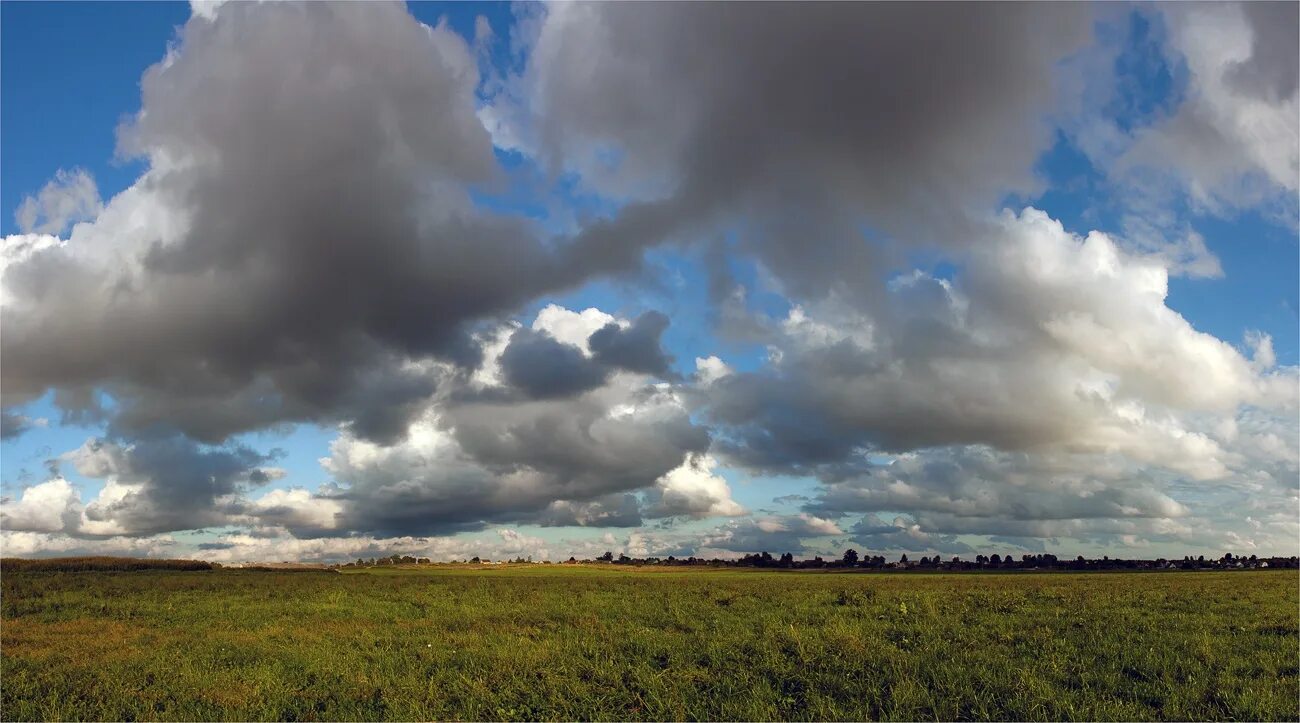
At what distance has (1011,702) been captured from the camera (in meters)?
12.1

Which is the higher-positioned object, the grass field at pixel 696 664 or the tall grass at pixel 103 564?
the grass field at pixel 696 664

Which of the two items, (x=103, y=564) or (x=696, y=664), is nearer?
(x=696, y=664)

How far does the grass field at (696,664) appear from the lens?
12.7m

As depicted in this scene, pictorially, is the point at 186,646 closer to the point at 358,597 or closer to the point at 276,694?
the point at 276,694

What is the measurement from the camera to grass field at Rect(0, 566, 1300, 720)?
12.7 m

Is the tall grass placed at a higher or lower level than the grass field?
lower

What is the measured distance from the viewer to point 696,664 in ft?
51.1

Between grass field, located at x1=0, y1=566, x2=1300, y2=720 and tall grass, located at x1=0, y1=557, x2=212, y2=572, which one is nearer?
grass field, located at x1=0, y1=566, x2=1300, y2=720

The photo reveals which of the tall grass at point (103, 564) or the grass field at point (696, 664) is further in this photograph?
the tall grass at point (103, 564)

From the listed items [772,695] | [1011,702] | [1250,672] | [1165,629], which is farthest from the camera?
[1165,629]

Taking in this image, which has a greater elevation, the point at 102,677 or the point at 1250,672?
the point at 1250,672

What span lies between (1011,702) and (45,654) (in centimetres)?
2348

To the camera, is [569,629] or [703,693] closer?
[703,693]

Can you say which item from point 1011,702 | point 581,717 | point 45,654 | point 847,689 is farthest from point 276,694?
point 1011,702
